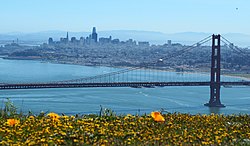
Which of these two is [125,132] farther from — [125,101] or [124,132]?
[125,101]

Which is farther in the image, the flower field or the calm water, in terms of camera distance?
the calm water

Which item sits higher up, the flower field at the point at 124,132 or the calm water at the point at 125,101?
the flower field at the point at 124,132

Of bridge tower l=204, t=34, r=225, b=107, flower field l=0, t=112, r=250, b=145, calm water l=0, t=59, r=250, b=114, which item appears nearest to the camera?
flower field l=0, t=112, r=250, b=145

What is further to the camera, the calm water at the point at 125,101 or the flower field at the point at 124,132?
the calm water at the point at 125,101

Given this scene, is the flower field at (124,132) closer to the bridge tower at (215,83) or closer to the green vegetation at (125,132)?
the green vegetation at (125,132)

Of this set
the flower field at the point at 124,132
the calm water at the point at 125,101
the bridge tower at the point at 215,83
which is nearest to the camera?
the flower field at the point at 124,132

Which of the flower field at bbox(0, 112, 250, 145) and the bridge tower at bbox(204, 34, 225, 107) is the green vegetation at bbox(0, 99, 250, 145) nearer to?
the flower field at bbox(0, 112, 250, 145)

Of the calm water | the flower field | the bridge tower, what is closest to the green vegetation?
the flower field

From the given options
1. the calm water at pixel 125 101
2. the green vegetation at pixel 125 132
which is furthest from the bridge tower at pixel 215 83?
the green vegetation at pixel 125 132

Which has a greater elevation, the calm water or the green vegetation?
the green vegetation
